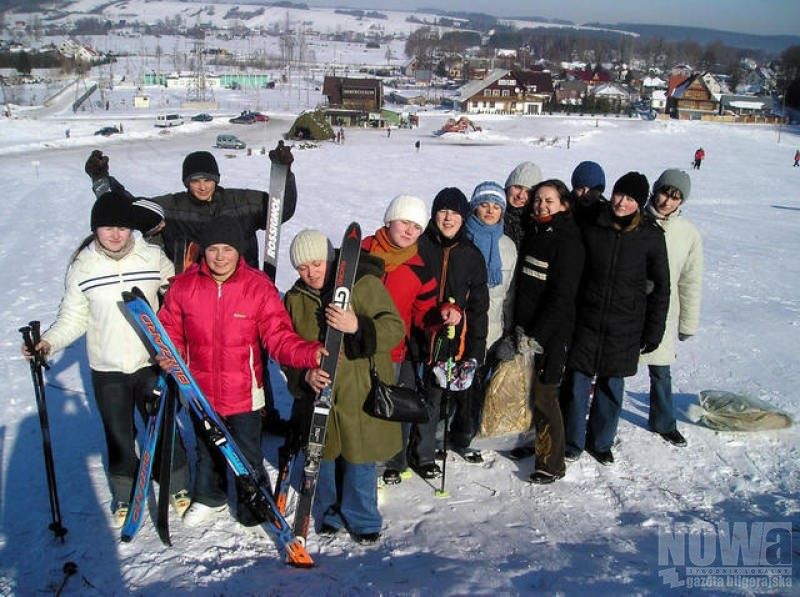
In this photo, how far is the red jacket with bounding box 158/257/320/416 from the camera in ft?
9.39

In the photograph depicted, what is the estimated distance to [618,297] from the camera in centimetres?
357

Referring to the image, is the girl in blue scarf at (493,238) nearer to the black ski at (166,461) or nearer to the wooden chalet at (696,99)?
the black ski at (166,461)

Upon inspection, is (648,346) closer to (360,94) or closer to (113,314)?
(113,314)

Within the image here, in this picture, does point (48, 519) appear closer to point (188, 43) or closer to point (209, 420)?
point (209, 420)

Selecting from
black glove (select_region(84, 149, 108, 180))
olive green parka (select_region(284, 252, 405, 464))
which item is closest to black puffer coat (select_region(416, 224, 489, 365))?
olive green parka (select_region(284, 252, 405, 464))

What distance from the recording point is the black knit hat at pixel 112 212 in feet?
9.58

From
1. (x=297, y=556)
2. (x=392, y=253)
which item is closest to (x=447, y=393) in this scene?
(x=392, y=253)

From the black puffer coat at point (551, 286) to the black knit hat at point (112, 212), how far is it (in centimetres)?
229

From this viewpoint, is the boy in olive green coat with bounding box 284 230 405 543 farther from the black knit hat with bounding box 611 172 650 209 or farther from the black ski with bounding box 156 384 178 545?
the black knit hat with bounding box 611 172 650 209

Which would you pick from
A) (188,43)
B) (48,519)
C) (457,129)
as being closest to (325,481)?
(48,519)

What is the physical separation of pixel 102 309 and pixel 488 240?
222cm

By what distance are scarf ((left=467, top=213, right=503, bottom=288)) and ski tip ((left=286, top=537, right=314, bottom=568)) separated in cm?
189

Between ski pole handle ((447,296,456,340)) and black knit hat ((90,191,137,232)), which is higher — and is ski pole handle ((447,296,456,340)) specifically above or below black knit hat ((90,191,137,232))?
below

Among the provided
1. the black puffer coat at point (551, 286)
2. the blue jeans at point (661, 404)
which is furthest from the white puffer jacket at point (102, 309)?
the blue jeans at point (661, 404)
